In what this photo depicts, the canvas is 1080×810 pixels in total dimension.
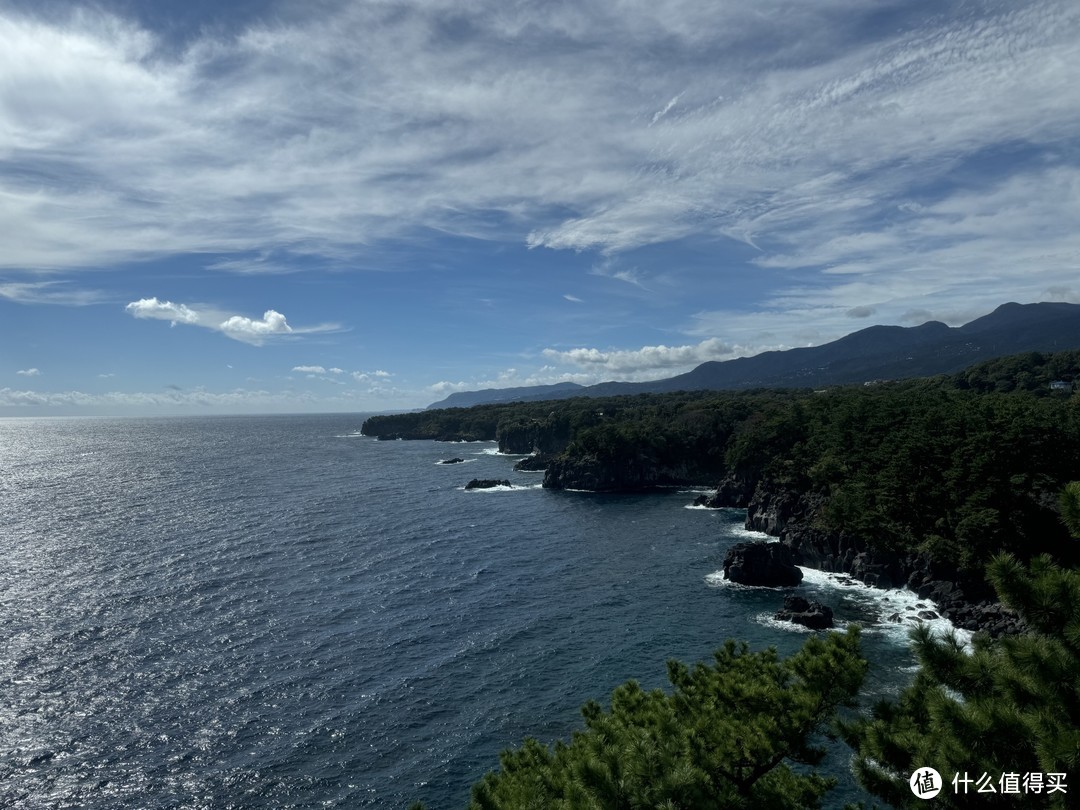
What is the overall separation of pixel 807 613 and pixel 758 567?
34.9ft

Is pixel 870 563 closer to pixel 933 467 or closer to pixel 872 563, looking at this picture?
pixel 872 563

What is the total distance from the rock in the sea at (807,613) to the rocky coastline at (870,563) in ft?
32.3

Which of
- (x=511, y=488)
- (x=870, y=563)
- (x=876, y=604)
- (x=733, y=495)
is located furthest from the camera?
(x=511, y=488)

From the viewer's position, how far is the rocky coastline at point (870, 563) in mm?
48031

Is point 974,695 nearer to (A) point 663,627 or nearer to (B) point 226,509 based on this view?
(A) point 663,627

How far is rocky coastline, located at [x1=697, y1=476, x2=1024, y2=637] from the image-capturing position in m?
48.0

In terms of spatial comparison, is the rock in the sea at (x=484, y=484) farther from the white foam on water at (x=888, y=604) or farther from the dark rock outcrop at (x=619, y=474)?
the white foam on water at (x=888, y=604)

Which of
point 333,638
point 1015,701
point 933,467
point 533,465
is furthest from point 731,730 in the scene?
point 533,465

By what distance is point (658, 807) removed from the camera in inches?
484

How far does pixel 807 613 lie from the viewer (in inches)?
1980

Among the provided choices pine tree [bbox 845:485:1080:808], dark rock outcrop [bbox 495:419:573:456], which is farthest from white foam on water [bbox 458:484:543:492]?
pine tree [bbox 845:485:1080:808]

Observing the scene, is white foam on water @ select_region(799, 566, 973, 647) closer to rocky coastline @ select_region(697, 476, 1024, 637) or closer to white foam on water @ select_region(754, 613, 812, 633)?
rocky coastline @ select_region(697, 476, 1024, 637)

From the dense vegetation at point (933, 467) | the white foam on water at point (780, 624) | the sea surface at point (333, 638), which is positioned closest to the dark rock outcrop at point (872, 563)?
the dense vegetation at point (933, 467)

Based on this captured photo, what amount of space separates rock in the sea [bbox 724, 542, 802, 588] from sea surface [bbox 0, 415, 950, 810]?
2048 millimetres
